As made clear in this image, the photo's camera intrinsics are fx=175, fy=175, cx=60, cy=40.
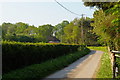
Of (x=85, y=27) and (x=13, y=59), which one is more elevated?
(x=85, y=27)

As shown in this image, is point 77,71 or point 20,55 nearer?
→ point 20,55

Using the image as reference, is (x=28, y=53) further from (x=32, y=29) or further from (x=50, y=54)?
(x=32, y=29)

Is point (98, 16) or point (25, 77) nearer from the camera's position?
point (25, 77)

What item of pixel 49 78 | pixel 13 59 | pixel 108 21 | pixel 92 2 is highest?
pixel 92 2

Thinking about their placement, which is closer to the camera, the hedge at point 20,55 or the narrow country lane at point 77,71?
the hedge at point 20,55

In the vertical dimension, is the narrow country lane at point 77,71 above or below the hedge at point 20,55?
below

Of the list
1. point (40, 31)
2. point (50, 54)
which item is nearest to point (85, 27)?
point (40, 31)

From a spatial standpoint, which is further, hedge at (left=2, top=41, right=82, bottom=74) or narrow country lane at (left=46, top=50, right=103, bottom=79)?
narrow country lane at (left=46, top=50, right=103, bottom=79)

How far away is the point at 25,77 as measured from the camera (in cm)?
1186

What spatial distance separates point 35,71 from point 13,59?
1979 millimetres

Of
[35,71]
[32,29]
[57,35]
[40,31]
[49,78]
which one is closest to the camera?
[49,78]

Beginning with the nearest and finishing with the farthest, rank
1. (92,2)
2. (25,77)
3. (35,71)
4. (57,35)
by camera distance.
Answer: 1. (25,77)
2. (35,71)
3. (92,2)
4. (57,35)

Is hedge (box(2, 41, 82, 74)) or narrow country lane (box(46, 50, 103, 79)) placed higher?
hedge (box(2, 41, 82, 74))

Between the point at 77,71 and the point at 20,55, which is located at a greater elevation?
the point at 20,55
